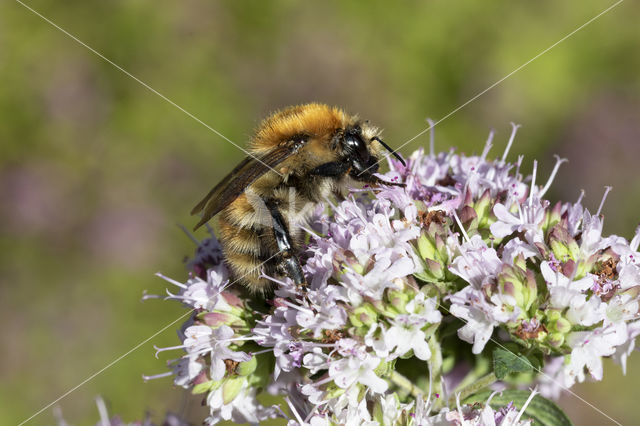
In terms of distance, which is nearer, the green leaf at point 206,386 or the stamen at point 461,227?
the stamen at point 461,227

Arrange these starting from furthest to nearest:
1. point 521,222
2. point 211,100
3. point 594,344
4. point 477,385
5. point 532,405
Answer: point 211,100
point 532,405
point 477,385
point 521,222
point 594,344

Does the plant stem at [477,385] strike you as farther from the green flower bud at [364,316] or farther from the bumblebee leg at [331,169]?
the bumblebee leg at [331,169]

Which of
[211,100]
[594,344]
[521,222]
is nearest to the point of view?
[594,344]

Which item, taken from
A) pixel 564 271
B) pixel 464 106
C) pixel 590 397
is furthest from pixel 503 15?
pixel 564 271

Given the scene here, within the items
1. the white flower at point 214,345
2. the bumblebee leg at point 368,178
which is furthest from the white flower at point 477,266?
the white flower at point 214,345

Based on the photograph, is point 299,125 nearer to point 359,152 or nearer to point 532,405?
point 359,152

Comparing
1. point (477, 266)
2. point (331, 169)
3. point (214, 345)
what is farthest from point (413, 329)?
point (214, 345)

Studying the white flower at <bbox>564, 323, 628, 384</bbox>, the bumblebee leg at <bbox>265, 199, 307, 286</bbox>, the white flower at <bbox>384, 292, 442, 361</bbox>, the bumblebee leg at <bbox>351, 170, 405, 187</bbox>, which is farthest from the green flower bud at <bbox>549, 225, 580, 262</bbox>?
the bumblebee leg at <bbox>265, 199, 307, 286</bbox>

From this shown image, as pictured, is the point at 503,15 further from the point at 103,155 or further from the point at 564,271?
the point at 564,271
